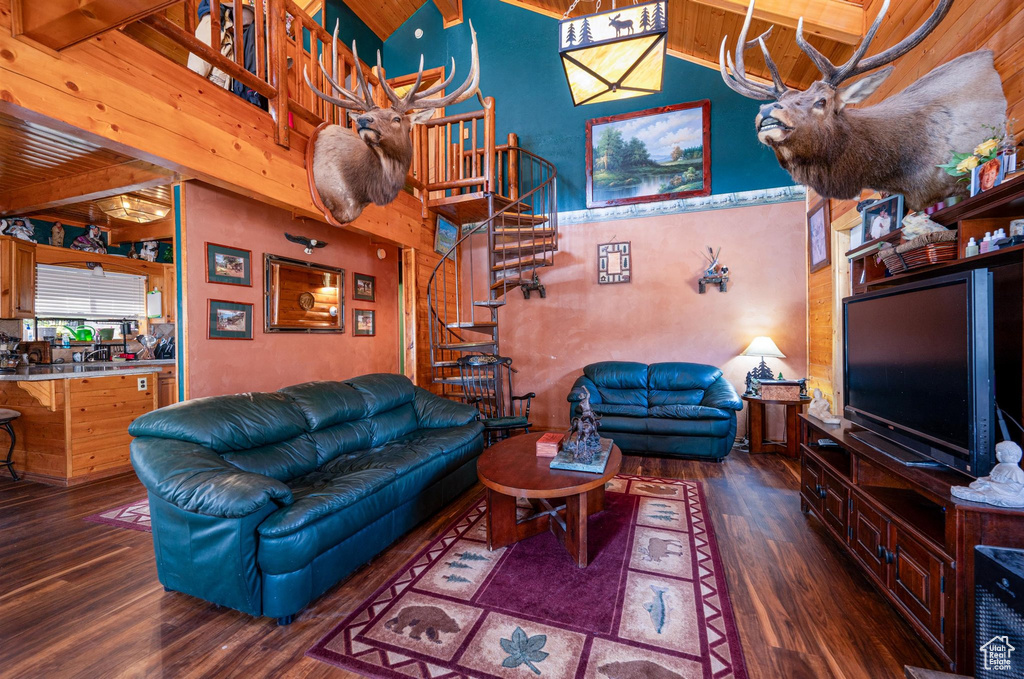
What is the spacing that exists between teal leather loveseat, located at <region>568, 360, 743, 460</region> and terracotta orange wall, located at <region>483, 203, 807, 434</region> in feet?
1.41

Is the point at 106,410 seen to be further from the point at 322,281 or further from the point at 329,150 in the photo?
the point at 329,150

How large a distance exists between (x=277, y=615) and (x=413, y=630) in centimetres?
60

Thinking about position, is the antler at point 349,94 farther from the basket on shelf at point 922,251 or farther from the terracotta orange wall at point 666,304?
the basket on shelf at point 922,251

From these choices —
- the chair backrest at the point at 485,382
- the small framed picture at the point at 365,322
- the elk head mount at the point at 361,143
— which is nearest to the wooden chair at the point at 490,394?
the chair backrest at the point at 485,382

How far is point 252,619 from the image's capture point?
1.82 m

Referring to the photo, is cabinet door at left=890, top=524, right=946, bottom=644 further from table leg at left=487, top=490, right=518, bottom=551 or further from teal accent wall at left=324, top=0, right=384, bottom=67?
teal accent wall at left=324, top=0, right=384, bottom=67

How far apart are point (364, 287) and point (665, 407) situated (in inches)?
143

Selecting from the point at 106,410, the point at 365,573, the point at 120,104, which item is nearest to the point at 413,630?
the point at 365,573

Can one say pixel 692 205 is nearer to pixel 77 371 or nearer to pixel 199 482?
pixel 199 482

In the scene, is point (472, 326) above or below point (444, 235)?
below

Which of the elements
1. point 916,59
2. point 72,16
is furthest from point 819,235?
point 72,16

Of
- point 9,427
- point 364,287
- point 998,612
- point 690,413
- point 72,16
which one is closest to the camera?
point 998,612

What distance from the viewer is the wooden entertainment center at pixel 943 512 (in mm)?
1350

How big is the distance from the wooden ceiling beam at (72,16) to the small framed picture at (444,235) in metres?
3.61
